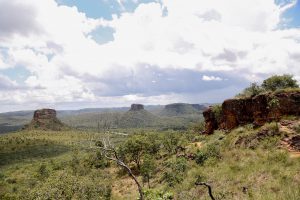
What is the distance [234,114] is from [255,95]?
566 cm

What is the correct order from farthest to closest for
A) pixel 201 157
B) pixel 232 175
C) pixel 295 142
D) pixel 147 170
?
pixel 147 170 < pixel 201 157 < pixel 295 142 < pixel 232 175

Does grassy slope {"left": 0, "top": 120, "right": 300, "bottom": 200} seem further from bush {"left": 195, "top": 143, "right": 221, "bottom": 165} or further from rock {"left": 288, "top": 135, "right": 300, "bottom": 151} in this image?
rock {"left": 288, "top": 135, "right": 300, "bottom": 151}

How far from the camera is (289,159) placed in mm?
24906

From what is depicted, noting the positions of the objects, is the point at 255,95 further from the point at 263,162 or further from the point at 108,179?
the point at 108,179

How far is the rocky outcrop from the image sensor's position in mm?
35625

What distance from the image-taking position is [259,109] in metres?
40.0

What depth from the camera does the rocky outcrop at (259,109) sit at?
35.6m

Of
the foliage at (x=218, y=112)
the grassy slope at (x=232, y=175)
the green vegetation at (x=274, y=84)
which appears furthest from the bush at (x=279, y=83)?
the foliage at (x=218, y=112)

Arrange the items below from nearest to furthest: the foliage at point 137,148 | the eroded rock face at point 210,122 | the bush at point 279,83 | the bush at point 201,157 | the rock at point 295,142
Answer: the rock at point 295,142
the bush at point 201,157
the bush at point 279,83
the eroded rock face at point 210,122
the foliage at point 137,148

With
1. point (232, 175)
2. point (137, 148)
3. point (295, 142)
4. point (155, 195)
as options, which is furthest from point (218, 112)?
point (155, 195)

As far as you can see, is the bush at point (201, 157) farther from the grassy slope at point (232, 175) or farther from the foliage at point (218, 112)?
the foliage at point (218, 112)

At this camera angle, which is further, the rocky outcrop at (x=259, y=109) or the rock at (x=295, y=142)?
the rocky outcrop at (x=259, y=109)

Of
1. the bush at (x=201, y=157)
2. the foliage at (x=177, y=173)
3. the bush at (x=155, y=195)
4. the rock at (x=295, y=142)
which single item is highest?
the bush at (x=155, y=195)

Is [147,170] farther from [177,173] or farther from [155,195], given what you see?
[155,195]
